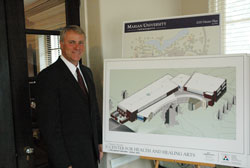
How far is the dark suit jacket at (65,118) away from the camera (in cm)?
140

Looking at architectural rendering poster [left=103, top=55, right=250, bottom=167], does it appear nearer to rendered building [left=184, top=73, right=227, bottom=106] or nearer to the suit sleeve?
rendered building [left=184, top=73, right=227, bottom=106]

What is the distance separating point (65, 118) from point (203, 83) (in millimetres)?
980

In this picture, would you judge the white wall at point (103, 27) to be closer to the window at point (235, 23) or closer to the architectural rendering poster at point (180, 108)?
the architectural rendering poster at point (180, 108)

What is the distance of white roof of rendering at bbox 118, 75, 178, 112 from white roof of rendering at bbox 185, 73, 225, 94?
0.12 meters

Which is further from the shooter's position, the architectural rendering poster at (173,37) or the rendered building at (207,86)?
the architectural rendering poster at (173,37)

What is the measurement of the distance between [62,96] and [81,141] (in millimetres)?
342

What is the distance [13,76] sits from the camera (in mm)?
1565

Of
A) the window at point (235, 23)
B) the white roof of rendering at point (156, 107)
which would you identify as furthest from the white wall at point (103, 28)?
the window at point (235, 23)

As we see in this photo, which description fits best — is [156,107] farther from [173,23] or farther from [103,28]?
[103,28]

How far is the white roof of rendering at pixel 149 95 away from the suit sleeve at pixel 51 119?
53 centimetres

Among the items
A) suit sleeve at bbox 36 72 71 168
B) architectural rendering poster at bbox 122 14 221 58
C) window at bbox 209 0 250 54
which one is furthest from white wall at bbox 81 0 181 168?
window at bbox 209 0 250 54

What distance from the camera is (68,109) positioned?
149 cm

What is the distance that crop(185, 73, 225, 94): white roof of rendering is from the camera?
1495 mm

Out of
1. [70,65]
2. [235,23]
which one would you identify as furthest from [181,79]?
[235,23]
